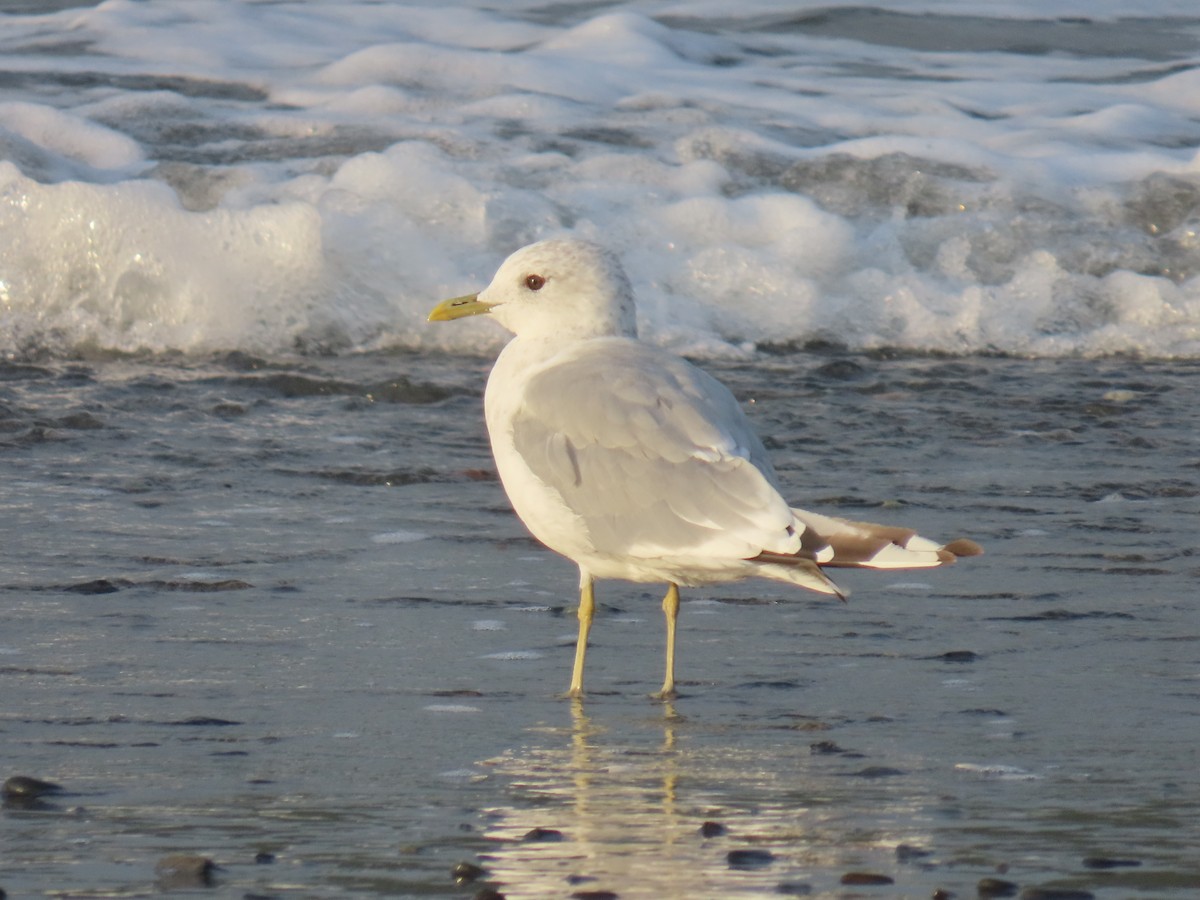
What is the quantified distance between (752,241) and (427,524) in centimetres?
446

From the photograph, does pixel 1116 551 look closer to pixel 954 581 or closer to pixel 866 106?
pixel 954 581

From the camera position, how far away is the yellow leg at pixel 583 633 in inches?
143

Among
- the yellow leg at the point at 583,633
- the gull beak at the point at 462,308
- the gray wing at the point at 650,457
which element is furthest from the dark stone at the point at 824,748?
the gull beak at the point at 462,308

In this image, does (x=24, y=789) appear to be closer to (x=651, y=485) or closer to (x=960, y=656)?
(x=651, y=485)

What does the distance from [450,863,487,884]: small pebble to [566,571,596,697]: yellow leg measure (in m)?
1.12

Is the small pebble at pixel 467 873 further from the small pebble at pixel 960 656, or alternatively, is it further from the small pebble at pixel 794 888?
the small pebble at pixel 960 656

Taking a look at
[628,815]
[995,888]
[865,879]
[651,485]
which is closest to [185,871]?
[628,815]

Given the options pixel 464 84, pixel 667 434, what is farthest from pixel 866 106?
pixel 667 434

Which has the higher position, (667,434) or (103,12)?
(103,12)

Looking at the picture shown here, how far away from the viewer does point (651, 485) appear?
3.70 metres

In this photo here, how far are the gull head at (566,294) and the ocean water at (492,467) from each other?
62cm

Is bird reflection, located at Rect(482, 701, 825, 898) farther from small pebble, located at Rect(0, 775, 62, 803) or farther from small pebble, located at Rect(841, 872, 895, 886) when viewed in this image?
small pebble, located at Rect(0, 775, 62, 803)

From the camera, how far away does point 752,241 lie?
9.13 meters

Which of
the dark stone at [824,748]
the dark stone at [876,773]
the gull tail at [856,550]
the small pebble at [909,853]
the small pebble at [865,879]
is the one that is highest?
the gull tail at [856,550]
